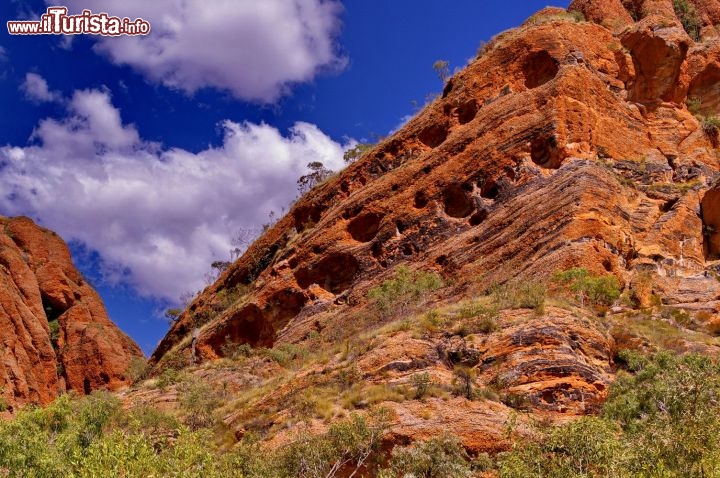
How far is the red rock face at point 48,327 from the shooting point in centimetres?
4638

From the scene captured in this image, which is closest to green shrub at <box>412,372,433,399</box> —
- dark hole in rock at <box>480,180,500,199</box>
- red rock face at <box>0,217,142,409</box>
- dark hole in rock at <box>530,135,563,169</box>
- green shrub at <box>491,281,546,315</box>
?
green shrub at <box>491,281,546,315</box>

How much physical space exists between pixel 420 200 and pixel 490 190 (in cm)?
496

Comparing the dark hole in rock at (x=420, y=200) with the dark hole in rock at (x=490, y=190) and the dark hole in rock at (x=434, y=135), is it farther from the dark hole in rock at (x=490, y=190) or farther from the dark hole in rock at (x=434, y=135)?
the dark hole in rock at (x=434, y=135)

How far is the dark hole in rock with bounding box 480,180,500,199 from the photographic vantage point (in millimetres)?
33469

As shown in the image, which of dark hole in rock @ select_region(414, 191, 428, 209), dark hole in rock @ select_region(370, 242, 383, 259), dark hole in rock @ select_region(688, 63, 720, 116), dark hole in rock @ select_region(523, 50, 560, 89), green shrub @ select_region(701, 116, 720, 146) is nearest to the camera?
dark hole in rock @ select_region(523, 50, 560, 89)

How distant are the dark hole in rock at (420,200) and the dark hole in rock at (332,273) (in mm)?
4886

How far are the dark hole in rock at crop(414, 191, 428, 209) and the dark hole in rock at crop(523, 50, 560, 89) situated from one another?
8.63 metres

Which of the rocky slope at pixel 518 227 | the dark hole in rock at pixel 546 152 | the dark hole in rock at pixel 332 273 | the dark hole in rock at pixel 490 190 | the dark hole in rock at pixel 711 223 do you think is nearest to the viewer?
the rocky slope at pixel 518 227

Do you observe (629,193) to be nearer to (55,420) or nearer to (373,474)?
(373,474)

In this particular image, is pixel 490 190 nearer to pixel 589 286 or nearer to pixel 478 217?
pixel 478 217

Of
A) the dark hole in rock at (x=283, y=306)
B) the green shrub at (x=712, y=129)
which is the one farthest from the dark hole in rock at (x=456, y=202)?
the green shrub at (x=712, y=129)

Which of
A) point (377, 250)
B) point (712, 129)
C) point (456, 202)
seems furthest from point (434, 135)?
point (712, 129)

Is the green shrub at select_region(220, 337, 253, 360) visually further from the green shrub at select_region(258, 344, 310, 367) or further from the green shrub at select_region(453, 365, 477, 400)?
the green shrub at select_region(453, 365, 477, 400)

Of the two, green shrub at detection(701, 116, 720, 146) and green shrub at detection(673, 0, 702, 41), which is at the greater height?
green shrub at detection(673, 0, 702, 41)
